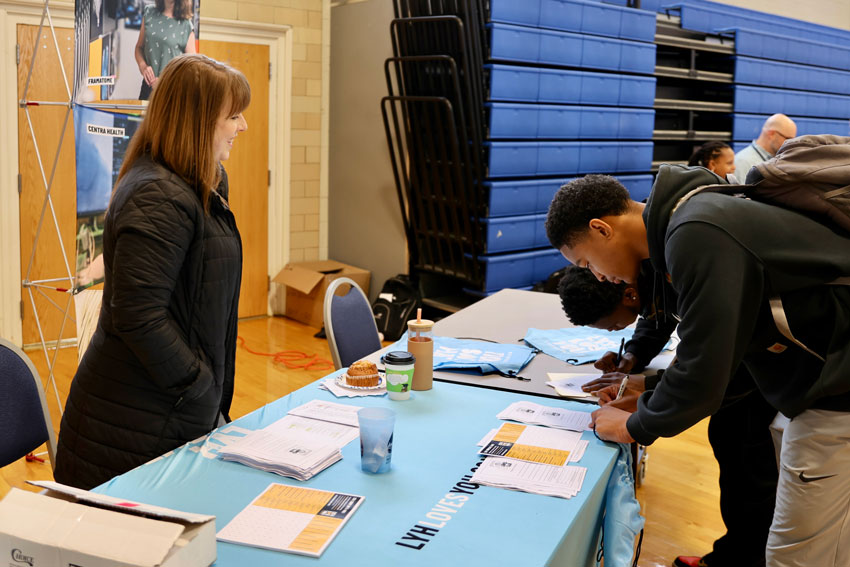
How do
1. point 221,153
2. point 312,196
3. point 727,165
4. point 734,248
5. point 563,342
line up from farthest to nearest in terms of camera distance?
point 312,196, point 727,165, point 563,342, point 221,153, point 734,248

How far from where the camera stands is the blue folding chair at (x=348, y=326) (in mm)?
2648

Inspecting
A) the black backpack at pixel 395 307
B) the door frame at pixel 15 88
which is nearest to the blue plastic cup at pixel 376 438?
the black backpack at pixel 395 307

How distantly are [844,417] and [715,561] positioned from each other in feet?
3.65

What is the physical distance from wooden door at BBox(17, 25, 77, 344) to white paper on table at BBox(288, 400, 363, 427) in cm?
314

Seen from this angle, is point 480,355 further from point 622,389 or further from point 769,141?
point 769,141

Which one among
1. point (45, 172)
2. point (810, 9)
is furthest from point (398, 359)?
point (810, 9)

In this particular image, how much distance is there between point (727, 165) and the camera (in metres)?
4.19

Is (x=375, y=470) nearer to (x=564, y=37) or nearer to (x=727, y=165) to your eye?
(x=727, y=165)

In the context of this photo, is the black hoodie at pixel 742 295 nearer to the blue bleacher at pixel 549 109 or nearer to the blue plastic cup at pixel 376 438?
the blue plastic cup at pixel 376 438

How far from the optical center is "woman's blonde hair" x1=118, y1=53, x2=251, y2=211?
176cm

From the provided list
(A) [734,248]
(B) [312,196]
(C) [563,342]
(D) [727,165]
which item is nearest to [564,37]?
(D) [727,165]

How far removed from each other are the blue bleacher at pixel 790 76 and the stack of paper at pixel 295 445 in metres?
5.72

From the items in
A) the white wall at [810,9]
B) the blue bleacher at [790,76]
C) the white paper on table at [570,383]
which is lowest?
the white paper on table at [570,383]

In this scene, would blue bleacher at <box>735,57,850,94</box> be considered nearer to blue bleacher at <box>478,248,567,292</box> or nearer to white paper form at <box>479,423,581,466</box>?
blue bleacher at <box>478,248,567,292</box>
